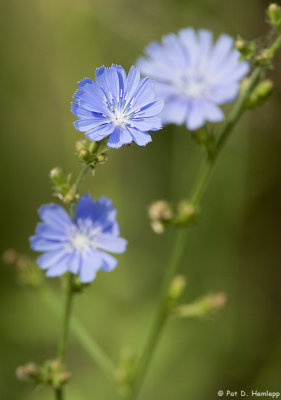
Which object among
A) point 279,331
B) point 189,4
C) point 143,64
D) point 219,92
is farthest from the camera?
point 189,4

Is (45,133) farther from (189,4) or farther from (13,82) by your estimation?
(189,4)

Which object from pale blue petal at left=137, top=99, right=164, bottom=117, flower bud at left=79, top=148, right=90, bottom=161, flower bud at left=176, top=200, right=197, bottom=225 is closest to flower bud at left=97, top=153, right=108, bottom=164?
flower bud at left=79, top=148, right=90, bottom=161

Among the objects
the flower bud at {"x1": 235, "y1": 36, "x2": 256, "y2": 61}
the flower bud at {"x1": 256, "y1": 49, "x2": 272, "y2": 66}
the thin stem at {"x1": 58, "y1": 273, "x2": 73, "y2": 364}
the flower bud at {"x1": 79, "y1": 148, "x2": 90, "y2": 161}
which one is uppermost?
the flower bud at {"x1": 235, "y1": 36, "x2": 256, "y2": 61}

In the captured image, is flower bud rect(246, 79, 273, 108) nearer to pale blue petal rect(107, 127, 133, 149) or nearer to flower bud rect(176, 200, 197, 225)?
flower bud rect(176, 200, 197, 225)

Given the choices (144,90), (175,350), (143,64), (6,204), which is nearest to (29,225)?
(6,204)

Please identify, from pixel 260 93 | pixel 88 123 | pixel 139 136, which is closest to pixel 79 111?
pixel 88 123

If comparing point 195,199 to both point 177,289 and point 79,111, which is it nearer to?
point 177,289
